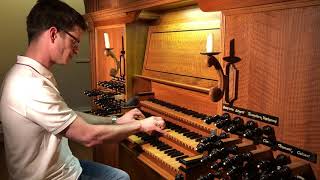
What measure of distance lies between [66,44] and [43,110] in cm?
43

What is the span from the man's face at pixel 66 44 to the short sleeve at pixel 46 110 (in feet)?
0.76

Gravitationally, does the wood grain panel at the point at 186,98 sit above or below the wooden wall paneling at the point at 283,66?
below

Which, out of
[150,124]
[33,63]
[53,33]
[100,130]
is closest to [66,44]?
[53,33]

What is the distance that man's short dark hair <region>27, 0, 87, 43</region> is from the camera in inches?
64.6

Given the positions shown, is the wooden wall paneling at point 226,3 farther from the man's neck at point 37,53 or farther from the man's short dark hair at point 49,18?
the man's neck at point 37,53

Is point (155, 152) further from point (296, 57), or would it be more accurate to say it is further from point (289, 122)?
point (296, 57)

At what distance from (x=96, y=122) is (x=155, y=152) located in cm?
51

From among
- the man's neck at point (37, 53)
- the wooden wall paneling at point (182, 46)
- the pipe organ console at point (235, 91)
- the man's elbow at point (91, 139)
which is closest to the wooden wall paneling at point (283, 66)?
the pipe organ console at point (235, 91)

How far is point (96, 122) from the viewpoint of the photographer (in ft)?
7.47

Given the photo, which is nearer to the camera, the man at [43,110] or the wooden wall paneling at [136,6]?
the man at [43,110]

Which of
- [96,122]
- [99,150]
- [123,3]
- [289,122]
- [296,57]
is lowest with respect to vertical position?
[99,150]

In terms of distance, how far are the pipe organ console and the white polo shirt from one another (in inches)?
28.6

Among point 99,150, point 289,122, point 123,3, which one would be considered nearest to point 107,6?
point 123,3

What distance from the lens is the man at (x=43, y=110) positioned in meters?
1.53
